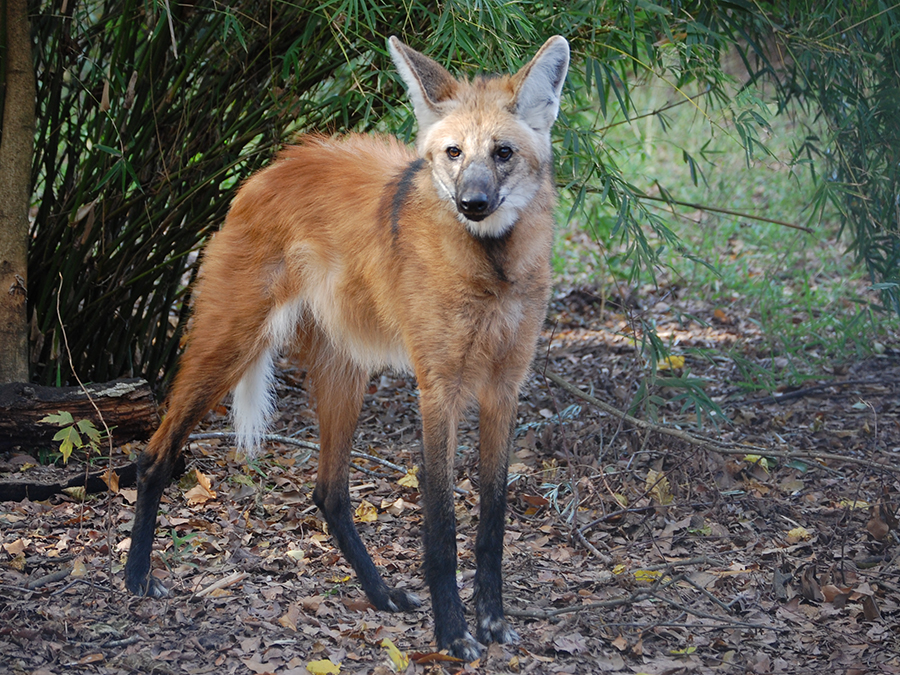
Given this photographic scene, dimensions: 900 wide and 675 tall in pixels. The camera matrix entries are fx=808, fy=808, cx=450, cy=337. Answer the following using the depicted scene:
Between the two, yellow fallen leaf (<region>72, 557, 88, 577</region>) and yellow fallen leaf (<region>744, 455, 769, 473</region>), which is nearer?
yellow fallen leaf (<region>72, 557, 88, 577</region>)

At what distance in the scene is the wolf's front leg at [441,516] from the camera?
2154 millimetres

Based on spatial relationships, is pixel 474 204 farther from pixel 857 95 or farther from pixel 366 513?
pixel 857 95

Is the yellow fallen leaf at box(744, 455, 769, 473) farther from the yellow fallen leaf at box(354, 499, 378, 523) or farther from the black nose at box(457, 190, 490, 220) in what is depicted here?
the black nose at box(457, 190, 490, 220)

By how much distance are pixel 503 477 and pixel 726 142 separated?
271 inches

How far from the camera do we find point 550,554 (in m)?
2.76

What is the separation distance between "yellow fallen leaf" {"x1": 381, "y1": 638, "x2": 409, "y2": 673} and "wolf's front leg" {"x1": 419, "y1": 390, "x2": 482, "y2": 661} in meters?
0.10

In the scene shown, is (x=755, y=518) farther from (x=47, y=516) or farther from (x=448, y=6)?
(x=47, y=516)

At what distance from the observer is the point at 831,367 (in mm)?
4262

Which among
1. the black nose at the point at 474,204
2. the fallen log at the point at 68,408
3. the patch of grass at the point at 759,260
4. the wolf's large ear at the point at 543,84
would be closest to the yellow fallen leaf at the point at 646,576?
the patch of grass at the point at 759,260

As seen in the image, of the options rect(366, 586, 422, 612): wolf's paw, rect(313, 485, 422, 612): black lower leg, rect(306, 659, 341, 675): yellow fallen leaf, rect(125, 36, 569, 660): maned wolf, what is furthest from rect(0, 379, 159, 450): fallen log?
rect(306, 659, 341, 675): yellow fallen leaf

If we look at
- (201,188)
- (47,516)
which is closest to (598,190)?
(201,188)

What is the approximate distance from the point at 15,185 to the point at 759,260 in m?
5.04

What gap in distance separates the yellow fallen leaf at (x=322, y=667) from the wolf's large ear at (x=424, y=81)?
4.78 feet

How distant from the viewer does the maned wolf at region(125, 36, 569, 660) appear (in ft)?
7.12
